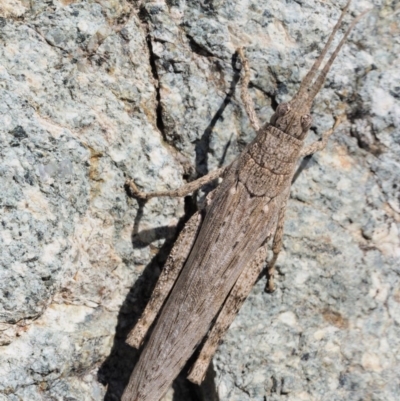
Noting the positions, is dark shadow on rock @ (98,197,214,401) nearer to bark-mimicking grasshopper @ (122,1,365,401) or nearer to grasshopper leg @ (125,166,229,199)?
grasshopper leg @ (125,166,229,199)

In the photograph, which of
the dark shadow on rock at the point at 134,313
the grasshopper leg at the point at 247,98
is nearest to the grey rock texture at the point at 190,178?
the dark shadow on rock at the point at 134,313

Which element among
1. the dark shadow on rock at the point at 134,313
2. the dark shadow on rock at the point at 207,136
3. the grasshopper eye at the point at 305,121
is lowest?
the dark shadow on rock at the point at 134,313

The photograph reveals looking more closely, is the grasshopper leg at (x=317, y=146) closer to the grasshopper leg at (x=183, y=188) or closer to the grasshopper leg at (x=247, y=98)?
the grasshopper leg at (x=247, y=98)

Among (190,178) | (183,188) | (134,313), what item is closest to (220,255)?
(183,188)

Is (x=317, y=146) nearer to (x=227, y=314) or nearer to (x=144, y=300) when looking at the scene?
(x=227, y=314)

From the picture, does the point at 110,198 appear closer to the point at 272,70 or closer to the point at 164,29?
the point at 164,29

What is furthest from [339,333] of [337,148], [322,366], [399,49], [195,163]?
[399,49]

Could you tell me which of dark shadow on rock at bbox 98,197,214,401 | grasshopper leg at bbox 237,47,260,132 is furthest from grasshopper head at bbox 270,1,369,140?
dark shadow on rock at bbox 98,197,214,401
